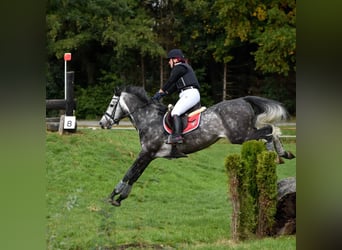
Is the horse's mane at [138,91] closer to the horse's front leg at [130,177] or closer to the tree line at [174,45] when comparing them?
the tree line at [174,45]

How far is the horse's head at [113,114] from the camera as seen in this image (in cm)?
611

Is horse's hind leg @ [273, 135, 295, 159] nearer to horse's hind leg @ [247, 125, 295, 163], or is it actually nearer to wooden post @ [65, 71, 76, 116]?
horse's hind leg @ [247, 125, 295, 163]

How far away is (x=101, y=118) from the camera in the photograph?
6.12 m

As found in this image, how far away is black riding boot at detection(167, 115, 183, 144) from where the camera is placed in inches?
238

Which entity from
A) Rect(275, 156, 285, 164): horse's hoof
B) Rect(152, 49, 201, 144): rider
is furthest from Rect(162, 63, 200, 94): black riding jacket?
Rect(275, 156, 285, 164): horse's hoof

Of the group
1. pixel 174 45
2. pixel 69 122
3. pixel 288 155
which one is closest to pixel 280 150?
pixel 288 155

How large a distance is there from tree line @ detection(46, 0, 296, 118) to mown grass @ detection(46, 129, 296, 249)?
42cm

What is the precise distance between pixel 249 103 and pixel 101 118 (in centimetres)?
144

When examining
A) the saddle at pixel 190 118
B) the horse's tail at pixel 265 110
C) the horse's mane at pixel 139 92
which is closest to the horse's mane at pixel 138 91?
the horse's mane at pixel 139 92

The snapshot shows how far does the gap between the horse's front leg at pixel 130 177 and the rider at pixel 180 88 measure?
1.20 ft

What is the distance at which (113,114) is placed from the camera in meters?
6.12
